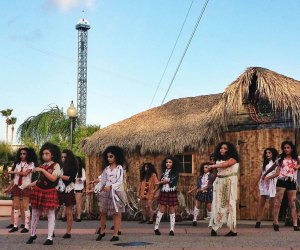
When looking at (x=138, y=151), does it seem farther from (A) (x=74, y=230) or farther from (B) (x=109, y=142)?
(A) (x=74, y=230)

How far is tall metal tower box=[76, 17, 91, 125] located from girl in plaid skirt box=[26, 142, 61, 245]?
225 feet

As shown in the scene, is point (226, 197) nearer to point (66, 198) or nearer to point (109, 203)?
point (109, 203)

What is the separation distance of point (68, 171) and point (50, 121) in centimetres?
3433

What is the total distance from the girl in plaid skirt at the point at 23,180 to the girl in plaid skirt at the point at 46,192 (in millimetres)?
1865

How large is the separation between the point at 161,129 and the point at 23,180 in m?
6.33

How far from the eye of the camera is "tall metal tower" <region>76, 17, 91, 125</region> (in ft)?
262

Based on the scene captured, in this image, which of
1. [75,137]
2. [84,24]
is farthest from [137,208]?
[84,24]

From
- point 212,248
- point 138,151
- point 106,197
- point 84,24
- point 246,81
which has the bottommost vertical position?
point 212,248

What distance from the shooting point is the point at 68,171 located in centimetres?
1084

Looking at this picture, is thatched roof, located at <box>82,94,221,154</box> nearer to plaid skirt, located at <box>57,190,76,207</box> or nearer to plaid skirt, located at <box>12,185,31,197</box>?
plaid skirt, located at <box>12,185,31,197</box>

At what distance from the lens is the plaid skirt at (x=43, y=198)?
9773mm

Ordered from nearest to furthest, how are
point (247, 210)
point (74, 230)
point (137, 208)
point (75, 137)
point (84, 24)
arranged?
point (74, 230)
point (247, 210)
point (137, 208)
point (75, 137)
point (84, 24)

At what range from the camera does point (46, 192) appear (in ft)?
32.3

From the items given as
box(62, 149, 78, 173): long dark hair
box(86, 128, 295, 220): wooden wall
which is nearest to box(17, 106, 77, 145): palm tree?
box(86, 128, 295, 220): wooden wall
